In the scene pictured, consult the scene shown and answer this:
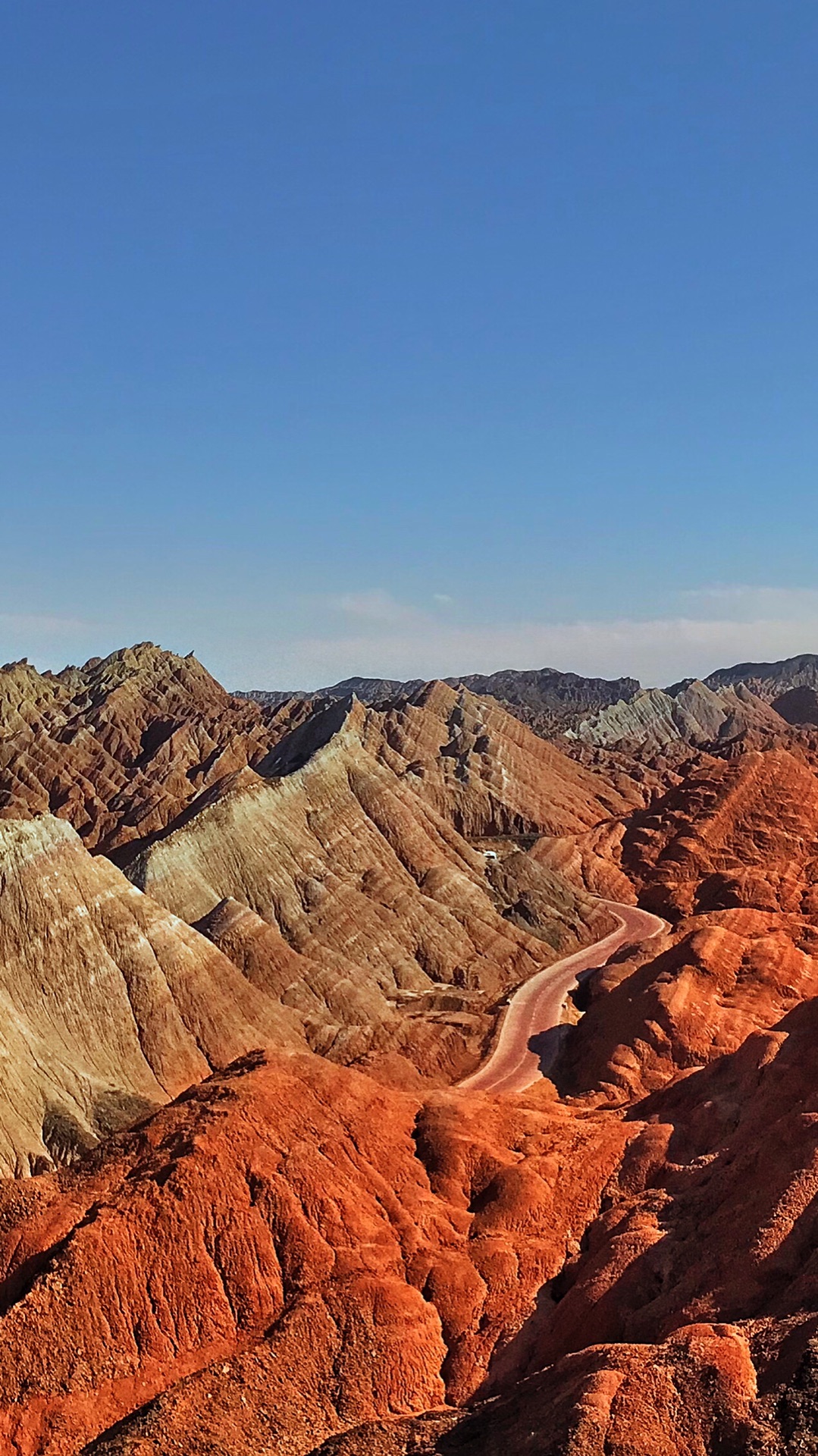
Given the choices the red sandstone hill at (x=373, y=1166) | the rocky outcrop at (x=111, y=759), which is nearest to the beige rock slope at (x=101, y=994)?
the red sandstone hill at (x=373, y=1166)

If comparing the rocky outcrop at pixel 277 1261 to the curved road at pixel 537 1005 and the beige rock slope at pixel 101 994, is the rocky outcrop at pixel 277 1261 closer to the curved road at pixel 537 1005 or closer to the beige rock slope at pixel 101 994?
the beige rock slope at pixel 101 994

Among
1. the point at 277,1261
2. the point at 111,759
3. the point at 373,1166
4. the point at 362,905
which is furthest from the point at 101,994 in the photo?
the point at 111,759

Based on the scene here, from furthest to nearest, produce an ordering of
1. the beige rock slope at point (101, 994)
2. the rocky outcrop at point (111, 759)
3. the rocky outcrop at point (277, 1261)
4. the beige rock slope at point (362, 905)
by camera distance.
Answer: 1. the rocky outcrop at point (111, 759)
2. the beige rock slope at point (362, 905)
3. the beige rock slope at point (101, 994)
4. the rocky outcrop at point (277, 1261)

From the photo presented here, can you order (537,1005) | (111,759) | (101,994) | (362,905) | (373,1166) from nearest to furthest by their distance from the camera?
(373,1166) < (101,994) < (537,1005) < (362,905) < (111,759)

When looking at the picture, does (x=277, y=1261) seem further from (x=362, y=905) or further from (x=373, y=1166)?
(x=362, y=905)

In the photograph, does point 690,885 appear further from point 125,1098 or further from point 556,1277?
point 556,1277

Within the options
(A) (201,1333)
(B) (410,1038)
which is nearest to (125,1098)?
(B) (410,1038)
